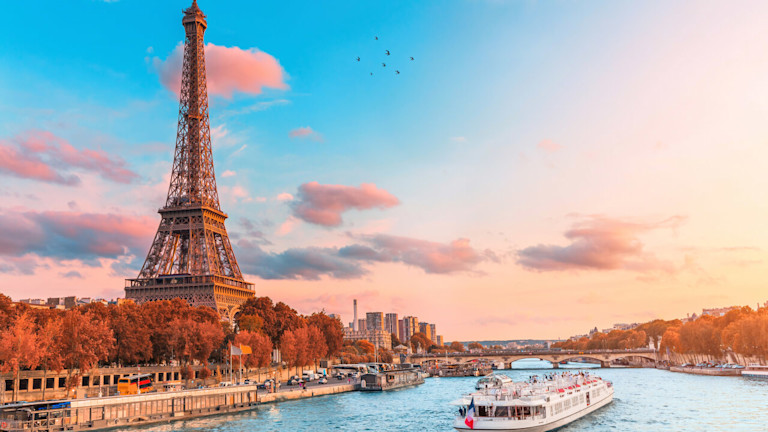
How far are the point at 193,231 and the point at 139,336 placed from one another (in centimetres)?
4717

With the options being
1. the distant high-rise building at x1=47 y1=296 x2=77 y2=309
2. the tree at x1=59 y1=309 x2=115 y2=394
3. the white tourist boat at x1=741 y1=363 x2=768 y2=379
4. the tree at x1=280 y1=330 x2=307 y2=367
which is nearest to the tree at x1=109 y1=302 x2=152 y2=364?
the tree at x1=59 y1=309 x2=115 y2=394

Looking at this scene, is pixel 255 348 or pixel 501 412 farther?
pixel 255 348

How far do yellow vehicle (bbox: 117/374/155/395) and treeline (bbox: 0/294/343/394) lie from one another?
374 centimetres

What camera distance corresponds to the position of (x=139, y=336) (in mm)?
84188

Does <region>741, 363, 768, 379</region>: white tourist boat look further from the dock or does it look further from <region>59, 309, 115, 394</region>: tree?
<region>59, 309, 115, 394</region>: tree

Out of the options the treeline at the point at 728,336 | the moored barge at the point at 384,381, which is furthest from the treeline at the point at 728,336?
the moored barge at the point at 384,381

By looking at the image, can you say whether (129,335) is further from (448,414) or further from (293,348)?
(448,414)

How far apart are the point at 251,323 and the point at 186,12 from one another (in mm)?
75421

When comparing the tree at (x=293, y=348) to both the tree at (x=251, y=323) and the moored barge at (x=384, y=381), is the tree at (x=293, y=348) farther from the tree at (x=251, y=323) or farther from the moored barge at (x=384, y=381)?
the moored barge at (x=384, y=381)

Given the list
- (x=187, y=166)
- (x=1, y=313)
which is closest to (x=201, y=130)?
(x=187, y=166)

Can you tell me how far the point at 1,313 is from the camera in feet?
236

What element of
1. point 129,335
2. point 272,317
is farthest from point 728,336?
point 129,335

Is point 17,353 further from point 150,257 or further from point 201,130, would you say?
point 201,130

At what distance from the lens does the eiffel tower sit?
4808 inches
